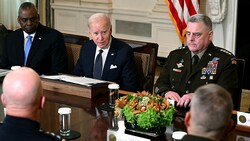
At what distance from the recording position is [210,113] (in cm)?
177

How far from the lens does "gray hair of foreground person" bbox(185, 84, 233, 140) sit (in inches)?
69.9

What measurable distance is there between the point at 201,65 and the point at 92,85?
80 cm

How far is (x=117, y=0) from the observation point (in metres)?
6.91

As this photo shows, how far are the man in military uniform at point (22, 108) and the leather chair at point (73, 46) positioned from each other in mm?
2261

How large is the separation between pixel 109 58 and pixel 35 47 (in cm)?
79

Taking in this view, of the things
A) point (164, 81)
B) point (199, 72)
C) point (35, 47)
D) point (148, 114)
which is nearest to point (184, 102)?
point (199, 72)

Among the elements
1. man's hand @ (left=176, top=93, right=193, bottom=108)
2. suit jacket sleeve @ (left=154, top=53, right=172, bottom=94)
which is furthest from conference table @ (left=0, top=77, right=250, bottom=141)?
suit jacket sleeve @ (left=154, top=53, right=172, bottom=94)

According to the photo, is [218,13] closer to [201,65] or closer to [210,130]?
[201,65]

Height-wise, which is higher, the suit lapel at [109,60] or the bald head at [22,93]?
the bald head at [22,93]

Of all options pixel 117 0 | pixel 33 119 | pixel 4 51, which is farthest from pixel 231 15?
pixel 33 119

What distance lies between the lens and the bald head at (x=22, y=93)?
6.76 ft

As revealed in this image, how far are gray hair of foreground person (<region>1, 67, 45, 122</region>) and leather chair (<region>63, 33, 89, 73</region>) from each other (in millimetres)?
2276

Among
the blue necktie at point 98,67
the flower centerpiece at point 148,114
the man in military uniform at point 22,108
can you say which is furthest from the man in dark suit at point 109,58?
the man in military uniform at point 22,108

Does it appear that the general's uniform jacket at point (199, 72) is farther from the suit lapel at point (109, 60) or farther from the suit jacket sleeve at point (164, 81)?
the suit lapel at point (109, 60)
